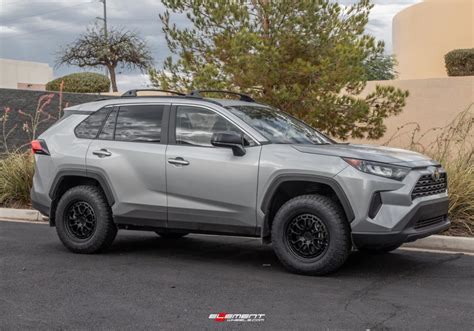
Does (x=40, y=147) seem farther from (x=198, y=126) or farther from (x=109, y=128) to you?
(x=198, y=126)

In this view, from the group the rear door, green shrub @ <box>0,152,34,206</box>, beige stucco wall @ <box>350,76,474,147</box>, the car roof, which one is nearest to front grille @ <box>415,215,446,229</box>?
the car roof

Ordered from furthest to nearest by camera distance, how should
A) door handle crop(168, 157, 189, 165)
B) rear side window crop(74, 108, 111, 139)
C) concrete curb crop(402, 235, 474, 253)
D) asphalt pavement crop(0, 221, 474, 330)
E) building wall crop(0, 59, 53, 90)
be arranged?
building wall crop(0, 59, 53, 90) → concrete curb crop(402, 235, 474, 253) → rear side window crop(74, 108, 111, 139) → door handle crop(168, 157, 189, 165) → asphalt pavement crop(0, 221, 474, 330)

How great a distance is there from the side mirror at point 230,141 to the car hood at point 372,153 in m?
0.56

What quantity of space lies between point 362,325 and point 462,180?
5.07 metres

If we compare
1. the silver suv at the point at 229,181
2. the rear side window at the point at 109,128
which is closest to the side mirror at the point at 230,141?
the silver suv at the point at 229,181

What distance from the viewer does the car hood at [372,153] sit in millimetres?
6605

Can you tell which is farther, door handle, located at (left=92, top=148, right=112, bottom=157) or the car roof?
door handle, located at (left=92, top=148, right=112, bottom=157)

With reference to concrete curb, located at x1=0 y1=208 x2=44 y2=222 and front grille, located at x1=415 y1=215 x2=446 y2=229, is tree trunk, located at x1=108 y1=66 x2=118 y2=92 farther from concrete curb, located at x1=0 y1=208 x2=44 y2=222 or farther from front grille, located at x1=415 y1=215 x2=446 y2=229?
front grille, located at x1=415 y1=215 x2=446 y2=229

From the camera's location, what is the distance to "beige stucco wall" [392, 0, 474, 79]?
24141mm

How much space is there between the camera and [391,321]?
17.3 feet

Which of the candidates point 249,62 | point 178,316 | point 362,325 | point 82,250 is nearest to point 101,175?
point 82,250

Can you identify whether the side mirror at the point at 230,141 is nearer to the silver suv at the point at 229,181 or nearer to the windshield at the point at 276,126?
the silver suv at the point at 229,181

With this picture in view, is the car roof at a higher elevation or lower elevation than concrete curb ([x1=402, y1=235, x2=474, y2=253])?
higher

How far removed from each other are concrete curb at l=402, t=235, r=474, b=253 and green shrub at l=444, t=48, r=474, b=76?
11960mm
